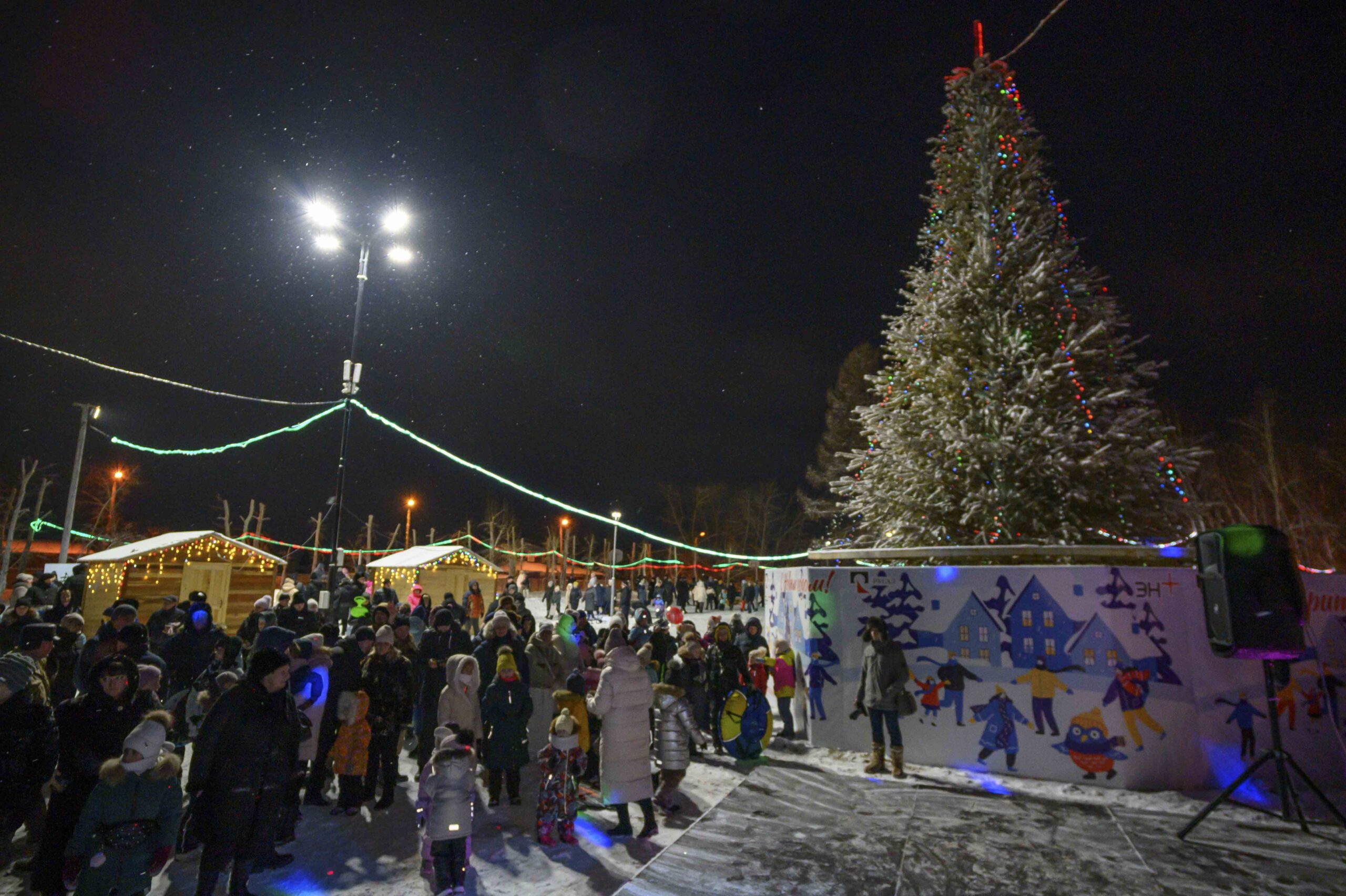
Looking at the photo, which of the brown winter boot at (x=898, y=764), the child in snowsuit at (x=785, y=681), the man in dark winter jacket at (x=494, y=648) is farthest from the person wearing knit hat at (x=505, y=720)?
the brown winter boot at (x=898, y=764)

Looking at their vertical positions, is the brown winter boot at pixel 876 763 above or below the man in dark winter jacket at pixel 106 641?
below

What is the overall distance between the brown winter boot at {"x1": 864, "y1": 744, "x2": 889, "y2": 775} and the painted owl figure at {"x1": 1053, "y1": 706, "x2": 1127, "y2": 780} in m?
1.83

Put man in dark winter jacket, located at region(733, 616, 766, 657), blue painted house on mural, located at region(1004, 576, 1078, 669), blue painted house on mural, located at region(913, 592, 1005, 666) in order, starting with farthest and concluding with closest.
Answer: man in dark winter jacket, located at region(733, 616, 766, 657) → blue painted house on mural, located at region(913, 592, 1005, 666) → blue painted house on mural, located at region(1004, 576, 1078, 669)

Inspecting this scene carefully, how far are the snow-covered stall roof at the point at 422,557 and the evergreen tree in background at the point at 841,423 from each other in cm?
1687

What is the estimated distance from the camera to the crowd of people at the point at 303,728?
13.5ft

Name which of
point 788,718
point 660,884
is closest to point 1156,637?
point 788,718

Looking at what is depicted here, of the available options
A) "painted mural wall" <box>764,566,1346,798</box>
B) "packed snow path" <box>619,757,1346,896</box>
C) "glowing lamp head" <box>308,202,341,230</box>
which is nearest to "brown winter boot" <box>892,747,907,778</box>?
"painted mural wall" <box>764,566,1346,798</box>

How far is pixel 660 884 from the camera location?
15.3 feet

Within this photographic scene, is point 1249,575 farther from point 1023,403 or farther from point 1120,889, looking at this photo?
point 1023,403

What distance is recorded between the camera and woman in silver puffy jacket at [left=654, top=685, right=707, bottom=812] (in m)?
6.43

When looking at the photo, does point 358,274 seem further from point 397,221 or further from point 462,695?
point 462,695

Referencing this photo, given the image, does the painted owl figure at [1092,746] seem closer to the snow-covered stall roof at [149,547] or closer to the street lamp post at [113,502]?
the snow-covered stall roof at [149,547]

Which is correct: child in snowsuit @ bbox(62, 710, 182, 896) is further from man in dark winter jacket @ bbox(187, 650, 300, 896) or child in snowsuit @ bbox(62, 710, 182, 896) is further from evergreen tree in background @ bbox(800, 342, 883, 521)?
evergreen tree in background @ bbox(800, 342, 883, 521)

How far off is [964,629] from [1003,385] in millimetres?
3373
